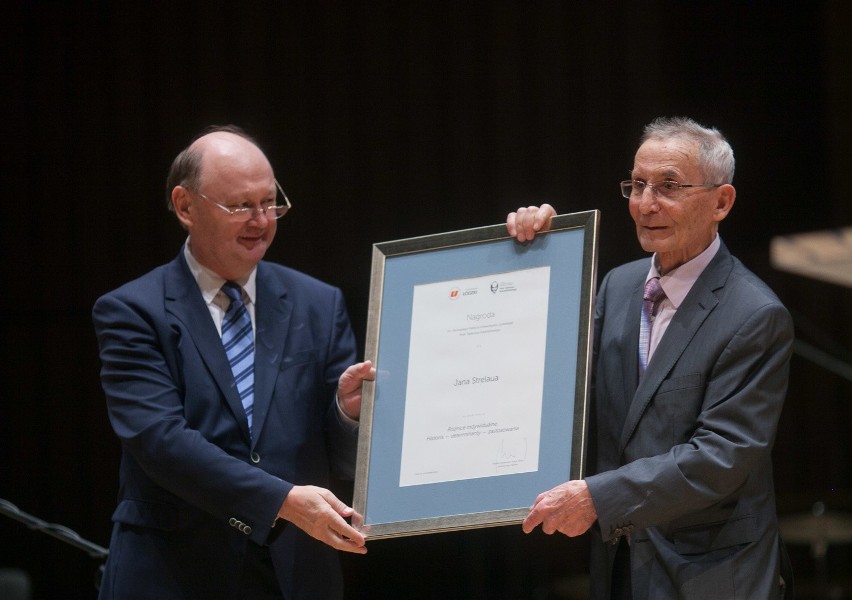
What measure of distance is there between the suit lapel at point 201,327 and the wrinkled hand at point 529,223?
0.72 m

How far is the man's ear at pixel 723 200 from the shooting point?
2.44m

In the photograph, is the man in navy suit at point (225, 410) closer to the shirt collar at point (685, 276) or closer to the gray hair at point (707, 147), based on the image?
the shirt collar at point (685, 276)

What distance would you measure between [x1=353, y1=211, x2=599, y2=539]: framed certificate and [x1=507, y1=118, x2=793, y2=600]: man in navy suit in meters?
0.09

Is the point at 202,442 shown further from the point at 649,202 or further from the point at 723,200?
the point at 723,200

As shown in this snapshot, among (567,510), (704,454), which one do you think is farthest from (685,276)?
(567,510)

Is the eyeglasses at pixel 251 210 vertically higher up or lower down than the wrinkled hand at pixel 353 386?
higher up

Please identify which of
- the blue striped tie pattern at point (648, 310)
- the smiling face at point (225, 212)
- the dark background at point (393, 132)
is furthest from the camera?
the dark background at point (393, 132)

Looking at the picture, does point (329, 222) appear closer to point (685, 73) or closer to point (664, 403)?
point (685, 73)

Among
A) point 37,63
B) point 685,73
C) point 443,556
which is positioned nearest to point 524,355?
point 443,556

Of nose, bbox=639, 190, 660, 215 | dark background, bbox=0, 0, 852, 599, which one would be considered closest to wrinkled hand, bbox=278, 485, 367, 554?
nose, bbox=639, 190, 660, 215

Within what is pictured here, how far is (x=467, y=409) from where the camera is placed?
8.27 ft

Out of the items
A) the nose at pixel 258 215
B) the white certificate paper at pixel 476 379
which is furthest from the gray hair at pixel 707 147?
the nose at pixel 258 215

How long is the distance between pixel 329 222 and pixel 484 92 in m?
0.80
